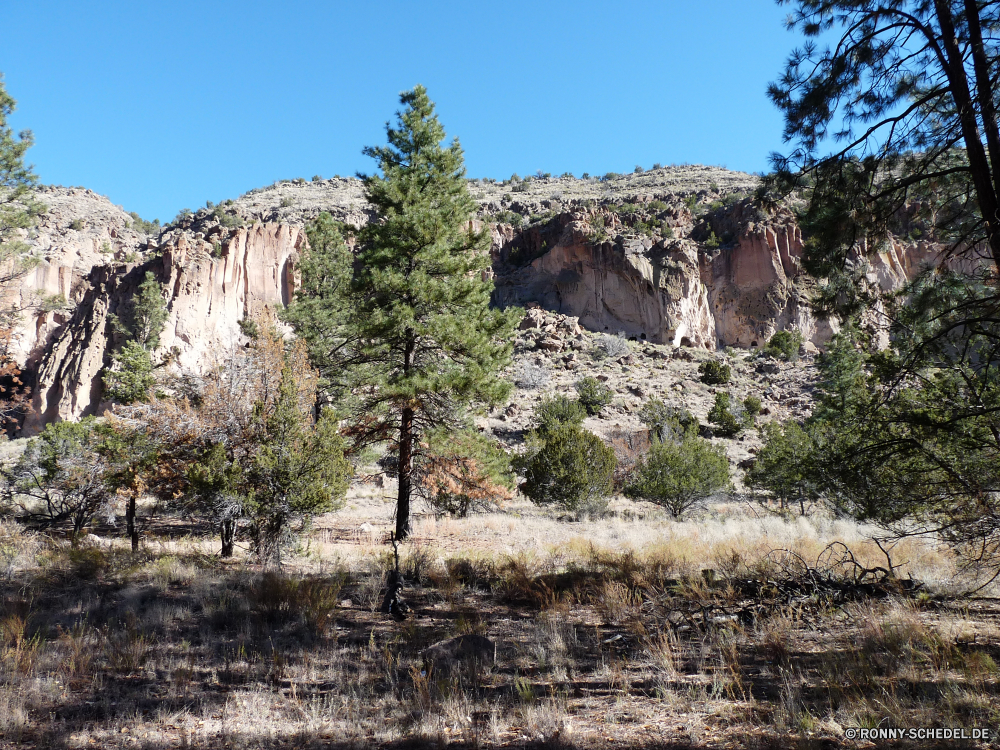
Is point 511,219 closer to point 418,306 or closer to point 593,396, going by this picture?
point 593,396

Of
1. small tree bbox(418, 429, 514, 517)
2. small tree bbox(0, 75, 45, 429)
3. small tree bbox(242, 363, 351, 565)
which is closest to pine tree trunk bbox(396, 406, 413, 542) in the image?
small tree bbox(418, 429, 514, 517)

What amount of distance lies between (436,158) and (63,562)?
32.9 feet

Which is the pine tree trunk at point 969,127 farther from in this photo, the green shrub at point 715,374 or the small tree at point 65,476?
the green shrub at point 715,374

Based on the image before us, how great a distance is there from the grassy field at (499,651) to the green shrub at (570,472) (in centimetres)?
727

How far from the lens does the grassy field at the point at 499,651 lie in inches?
122

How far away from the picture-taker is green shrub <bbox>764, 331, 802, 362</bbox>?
43438 mm

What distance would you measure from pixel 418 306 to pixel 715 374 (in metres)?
35.5

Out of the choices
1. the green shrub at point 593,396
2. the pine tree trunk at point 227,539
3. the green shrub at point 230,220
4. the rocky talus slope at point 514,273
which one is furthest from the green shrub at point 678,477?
the green shrub at point 230,220

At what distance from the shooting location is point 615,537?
10.9 meters

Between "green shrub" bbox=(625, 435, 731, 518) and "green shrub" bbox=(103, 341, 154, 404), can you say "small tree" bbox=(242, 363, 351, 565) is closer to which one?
"green shrub" bbox=(103, 341, 154, 404)

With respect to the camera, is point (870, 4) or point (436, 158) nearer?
point (870, 4)

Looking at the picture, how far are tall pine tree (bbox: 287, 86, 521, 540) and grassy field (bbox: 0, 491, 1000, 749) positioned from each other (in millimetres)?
3361

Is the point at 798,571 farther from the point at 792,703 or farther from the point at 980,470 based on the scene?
the point at 792,703

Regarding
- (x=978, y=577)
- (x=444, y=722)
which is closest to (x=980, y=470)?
(x=978, y=577)
